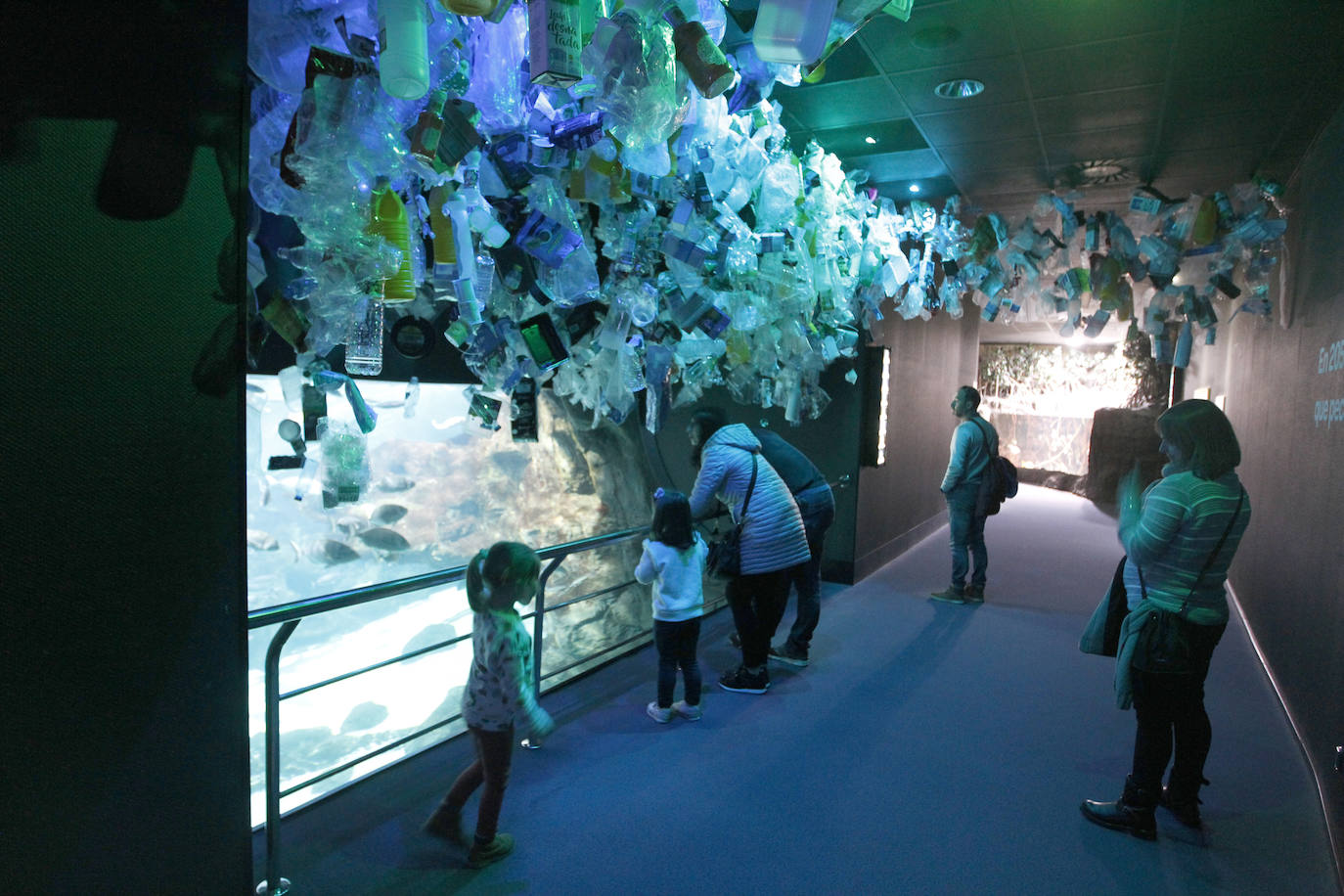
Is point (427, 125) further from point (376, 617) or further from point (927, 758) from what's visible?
point (376, 617)

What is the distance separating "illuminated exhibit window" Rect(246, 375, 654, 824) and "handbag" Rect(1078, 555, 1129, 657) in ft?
8.62

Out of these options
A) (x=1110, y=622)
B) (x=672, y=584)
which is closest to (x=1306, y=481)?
(x=1110, y=622)

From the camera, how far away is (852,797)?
2559 mm

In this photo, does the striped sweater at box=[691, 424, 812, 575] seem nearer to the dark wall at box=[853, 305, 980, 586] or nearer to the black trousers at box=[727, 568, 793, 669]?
the black trousers at box=[727, 568, 793, 669]

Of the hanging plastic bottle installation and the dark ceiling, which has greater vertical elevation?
the dark ceiling

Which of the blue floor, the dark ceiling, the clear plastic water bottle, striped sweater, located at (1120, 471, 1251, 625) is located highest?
the dark ceiling

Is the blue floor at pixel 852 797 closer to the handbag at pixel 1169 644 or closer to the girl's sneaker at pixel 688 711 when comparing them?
the girl's sneaker at pixel 688 711

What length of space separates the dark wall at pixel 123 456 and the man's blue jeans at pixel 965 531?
4.48 meters

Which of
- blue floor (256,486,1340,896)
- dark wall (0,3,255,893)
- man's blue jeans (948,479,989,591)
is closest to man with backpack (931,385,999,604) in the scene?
man's blue jeans (948,479,989,591)

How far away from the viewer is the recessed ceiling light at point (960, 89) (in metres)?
3.59

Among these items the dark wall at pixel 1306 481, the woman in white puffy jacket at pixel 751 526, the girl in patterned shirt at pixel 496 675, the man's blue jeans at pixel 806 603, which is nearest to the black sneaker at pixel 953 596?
the dark wall at pixel 1306 481

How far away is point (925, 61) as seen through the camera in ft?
11.1

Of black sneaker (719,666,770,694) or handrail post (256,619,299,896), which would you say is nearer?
handrail post (256,619,299,896)

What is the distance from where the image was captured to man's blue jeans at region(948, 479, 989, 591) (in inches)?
195
